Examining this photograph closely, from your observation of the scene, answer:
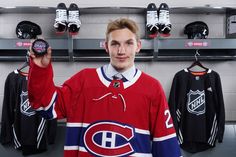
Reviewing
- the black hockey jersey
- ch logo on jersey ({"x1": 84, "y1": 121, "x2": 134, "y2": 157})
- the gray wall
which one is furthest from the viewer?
the gray wall

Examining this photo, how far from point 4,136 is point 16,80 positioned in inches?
17.1

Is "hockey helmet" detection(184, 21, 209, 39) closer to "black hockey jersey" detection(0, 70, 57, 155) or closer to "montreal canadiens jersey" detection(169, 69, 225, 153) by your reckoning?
"montreal canadiens jersey" detection(169, 69, 225, 153)

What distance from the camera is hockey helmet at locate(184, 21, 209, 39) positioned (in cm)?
231

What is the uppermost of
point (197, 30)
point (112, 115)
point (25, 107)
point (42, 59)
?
point (197, 30)

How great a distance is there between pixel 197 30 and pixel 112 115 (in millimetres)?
1361

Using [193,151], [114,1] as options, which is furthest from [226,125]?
[114,1]

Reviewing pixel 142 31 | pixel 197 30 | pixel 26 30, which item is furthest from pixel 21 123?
pixel 197 30

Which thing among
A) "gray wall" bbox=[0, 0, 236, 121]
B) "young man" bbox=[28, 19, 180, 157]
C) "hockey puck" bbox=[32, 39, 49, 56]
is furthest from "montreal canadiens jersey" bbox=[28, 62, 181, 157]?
"gray wall" bbox=[0, 0, 236, 121]

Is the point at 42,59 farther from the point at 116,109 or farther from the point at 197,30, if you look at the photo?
the point at 197,30

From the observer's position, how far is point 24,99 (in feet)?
7.40

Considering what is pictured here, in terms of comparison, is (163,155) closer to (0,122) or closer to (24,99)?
(24,99)

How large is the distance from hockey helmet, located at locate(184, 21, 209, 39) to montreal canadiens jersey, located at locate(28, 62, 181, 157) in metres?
1.16

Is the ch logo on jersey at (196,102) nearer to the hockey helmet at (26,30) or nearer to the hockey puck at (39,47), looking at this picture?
the hockey helmet at (26,30)

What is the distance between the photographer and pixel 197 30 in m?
2.31
